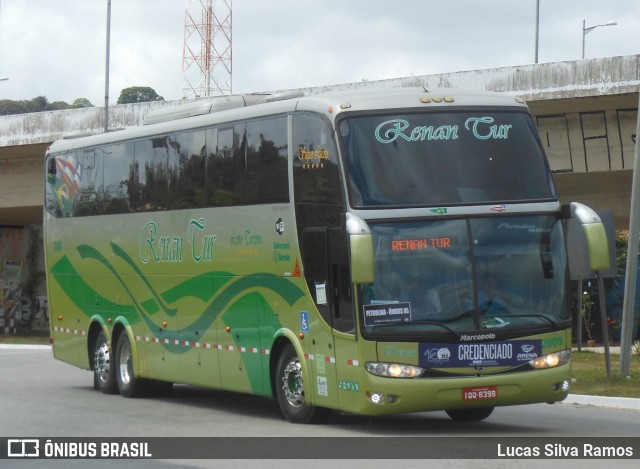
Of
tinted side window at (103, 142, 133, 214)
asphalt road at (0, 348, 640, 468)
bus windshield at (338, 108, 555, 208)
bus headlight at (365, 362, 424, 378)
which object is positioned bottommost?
asphalt road at (0, 348, 640, 468)

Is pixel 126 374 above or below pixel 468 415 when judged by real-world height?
above

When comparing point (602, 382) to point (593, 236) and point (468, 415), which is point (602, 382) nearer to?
point (468, 415)

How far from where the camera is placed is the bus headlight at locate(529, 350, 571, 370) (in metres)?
14.1

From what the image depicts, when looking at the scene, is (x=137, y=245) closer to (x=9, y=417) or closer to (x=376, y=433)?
(x=9, y=417)

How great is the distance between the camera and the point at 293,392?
50.9 ft

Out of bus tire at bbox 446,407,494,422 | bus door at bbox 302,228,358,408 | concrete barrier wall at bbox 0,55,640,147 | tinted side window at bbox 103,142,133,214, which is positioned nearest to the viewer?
bus door at bbox 302,228,358,408

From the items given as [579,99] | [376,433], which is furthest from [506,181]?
[579,99]

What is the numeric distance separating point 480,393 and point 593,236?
2.05m

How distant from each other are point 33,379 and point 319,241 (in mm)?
11556

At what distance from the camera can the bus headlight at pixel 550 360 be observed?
14117 mm

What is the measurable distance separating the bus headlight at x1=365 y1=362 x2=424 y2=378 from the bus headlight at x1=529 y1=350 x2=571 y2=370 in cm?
131

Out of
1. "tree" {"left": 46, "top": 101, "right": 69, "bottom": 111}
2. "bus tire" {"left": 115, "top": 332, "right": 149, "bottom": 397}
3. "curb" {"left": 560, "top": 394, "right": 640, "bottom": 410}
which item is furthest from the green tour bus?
"tree" {"left": 46, "top": 101, "right": 69, "bottom": 111}

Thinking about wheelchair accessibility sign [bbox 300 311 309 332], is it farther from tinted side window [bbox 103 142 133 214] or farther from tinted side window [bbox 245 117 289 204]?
tinted side window [bbox 103 142 133 214]

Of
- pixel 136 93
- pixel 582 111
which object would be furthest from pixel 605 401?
pixel 136 93
